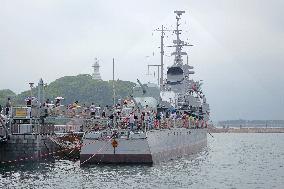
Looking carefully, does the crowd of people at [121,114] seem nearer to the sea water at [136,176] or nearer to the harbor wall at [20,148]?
the harbor wall at [20,148]

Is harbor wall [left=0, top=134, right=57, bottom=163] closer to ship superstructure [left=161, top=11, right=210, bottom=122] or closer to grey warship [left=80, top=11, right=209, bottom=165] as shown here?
grey warship [left=80, top=11, right=209, bottom=165]

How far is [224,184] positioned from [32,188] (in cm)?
1455

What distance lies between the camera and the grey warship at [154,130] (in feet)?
170

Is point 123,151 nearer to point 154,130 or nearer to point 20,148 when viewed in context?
point 154,130

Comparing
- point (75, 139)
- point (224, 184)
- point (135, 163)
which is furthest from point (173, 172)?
point (75, 139)

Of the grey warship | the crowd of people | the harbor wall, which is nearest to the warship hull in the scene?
the grey warship

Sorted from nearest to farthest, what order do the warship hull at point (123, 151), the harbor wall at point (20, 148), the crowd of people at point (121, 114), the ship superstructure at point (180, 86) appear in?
the warship hull at point (123, 151) < the crowd of people at point (121, 114) < the harbor wall at point (20, 148) < the ship superstructure at point (180, 86)

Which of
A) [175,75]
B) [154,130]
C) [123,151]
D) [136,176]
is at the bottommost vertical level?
[136,176]

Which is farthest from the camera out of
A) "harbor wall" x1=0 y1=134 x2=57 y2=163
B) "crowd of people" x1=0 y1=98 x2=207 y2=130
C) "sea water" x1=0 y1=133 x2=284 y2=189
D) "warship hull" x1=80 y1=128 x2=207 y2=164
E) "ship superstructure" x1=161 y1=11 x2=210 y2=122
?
"ship superstructure" x1=161 y1=11 x2=210 y2=122

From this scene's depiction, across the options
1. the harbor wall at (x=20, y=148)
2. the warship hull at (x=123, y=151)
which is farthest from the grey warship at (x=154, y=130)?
the harbor wall at (x=20, y=148)

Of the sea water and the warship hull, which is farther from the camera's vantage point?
the warship hull

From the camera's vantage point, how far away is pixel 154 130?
57125mm

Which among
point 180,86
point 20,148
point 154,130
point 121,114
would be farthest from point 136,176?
point 180,86

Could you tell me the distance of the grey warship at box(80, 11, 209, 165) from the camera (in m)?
51.8
